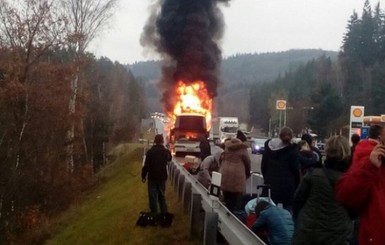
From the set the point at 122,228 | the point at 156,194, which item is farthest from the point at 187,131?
the point at 156,194

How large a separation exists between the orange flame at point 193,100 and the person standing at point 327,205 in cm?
3556

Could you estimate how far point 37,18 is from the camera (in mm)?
28625

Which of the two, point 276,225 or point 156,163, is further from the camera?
point 156,163

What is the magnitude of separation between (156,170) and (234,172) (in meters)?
2.03

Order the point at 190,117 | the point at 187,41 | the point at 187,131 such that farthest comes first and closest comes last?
the point at 187,41 → the point at 190,117 → the point at 187,131

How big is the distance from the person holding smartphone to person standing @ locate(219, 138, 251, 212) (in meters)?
6.92

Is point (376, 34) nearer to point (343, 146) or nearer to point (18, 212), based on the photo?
point (18, 212)

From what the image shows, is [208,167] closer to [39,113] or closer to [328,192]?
[328,192]

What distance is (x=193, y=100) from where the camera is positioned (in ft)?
141

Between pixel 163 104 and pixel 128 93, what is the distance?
210 feet

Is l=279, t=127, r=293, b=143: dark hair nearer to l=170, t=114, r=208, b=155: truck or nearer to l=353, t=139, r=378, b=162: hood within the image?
l=353, t=139, r=378, b=162: hood

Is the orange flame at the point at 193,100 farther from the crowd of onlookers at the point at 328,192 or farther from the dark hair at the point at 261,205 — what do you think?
the dark hair at the point at 261,205

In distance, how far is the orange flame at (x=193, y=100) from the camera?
42.2m

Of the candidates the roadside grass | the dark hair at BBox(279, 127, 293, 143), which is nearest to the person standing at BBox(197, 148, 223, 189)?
the roadside grass
